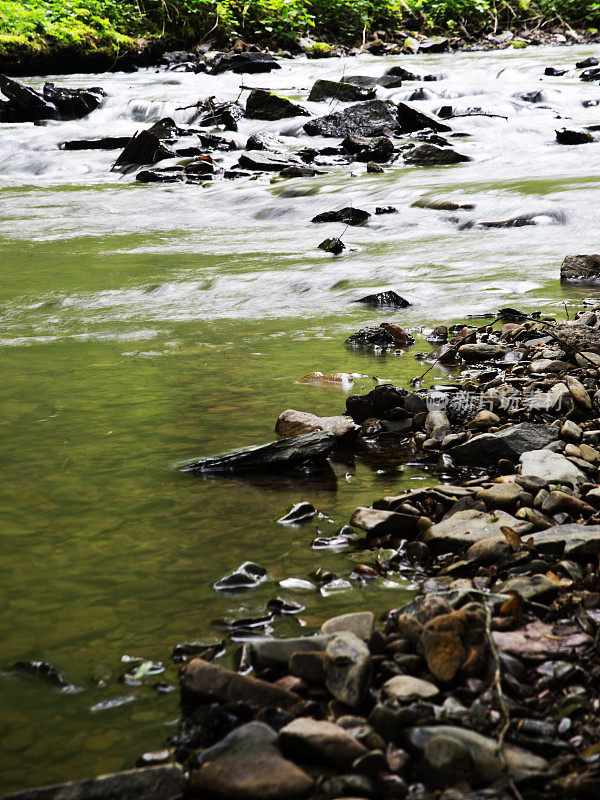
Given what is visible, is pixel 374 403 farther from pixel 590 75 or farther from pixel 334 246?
pixel 590 75

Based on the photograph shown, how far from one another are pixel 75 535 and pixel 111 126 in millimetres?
15222

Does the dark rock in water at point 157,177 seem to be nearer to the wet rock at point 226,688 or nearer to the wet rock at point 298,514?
the wet rock at point 298,514

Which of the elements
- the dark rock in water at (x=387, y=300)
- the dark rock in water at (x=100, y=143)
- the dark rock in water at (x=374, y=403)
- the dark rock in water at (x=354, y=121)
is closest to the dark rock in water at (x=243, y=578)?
the dark rock in water at (x=374, y=403)

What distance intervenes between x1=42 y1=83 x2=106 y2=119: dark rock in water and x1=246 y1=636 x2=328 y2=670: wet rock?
55.1 feet

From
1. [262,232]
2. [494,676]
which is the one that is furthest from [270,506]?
[262,232]

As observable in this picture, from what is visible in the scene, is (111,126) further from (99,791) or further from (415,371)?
(99,791)

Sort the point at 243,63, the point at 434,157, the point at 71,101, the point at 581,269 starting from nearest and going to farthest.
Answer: the point at 581,269 < the point at 434,157 < the point at 71,101 < the point at 243,63

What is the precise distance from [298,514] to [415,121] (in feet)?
43.9

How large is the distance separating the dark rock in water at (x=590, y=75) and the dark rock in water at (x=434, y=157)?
725 cm

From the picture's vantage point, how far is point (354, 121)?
47.9 ft

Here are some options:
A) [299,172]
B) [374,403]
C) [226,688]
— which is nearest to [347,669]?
[226,688]

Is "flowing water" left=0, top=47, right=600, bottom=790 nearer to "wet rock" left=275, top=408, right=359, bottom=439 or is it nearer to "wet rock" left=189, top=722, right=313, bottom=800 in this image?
"wet rock" left=275, top=408, right=359, bottom=439

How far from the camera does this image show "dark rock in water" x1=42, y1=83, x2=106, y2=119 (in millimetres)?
16375

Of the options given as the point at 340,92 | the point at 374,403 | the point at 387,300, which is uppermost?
the point at 340,92
